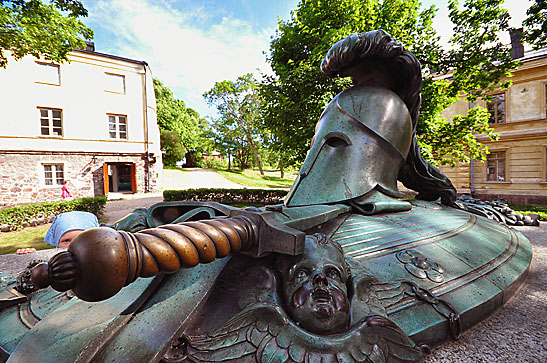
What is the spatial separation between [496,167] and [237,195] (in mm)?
15288

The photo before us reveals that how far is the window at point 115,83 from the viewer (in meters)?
16.9

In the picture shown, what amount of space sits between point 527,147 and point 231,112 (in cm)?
2599

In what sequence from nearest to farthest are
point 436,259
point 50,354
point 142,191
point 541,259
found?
point 50,354 < point 436,259 < point 541,259 < point 142,191

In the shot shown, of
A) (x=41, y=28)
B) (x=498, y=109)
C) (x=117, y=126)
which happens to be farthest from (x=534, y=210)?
(x=117, y=126)

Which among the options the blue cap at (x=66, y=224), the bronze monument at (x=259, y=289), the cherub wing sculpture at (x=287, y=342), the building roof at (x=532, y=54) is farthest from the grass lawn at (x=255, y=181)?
the cherub wing sculpture at (x=287, y=342)

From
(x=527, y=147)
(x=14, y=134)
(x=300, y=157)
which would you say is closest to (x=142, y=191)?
(x=14, y=134)

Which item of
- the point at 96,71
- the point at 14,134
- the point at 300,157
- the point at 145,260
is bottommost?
the point at 145,260

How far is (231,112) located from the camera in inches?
1217

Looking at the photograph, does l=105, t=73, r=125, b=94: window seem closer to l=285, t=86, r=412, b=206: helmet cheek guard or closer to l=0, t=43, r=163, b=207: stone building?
l=0, t=43, r=163, b=207: stone building

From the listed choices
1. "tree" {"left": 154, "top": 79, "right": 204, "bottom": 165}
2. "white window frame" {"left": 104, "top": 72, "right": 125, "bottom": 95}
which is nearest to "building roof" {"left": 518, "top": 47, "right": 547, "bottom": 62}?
"white window frame" {"left": 104, "top": 72, "right": 125, "bottom": 95}

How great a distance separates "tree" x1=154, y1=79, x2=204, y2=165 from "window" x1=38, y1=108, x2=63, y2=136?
1346cm

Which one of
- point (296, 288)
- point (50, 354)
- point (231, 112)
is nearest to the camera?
point (50, 354)

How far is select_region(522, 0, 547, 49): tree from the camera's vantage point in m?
6.99

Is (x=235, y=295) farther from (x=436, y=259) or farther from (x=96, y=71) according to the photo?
(x=96, y=71)
